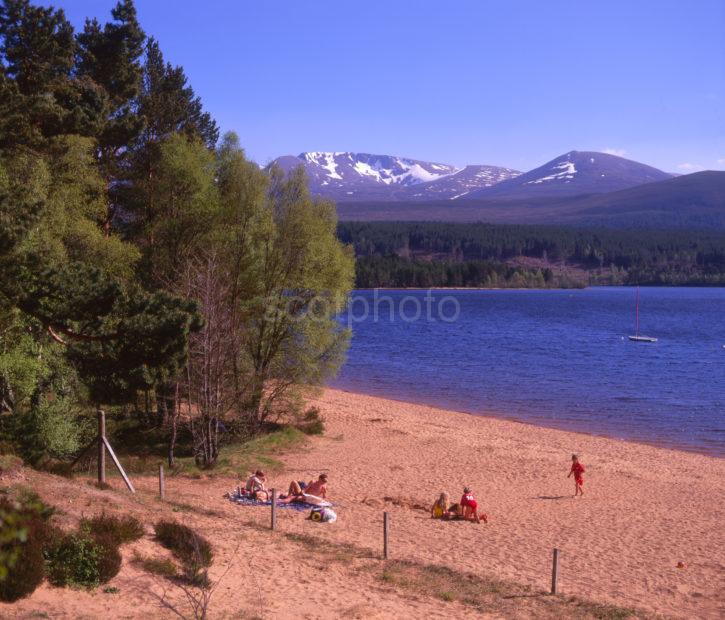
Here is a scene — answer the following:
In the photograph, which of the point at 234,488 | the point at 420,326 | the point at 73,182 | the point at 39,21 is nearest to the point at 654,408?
the point at 234,488

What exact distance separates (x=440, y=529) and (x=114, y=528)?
26.9 feet

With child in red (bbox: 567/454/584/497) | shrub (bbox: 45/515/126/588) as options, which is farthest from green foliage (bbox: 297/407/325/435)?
shrub (bbox: 45/515/126/588)

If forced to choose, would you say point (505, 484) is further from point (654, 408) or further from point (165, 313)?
point (654, 408)

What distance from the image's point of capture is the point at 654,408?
4050 cm

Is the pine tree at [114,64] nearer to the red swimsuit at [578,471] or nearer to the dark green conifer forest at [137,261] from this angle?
the dark green conifer forest at [137,261]

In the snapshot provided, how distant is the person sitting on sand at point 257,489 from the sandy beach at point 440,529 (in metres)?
0.58

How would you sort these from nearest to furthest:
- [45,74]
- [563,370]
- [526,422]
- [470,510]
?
[470,510]
[45,74]
[526,422]
[563,370]

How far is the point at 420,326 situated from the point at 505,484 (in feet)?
253

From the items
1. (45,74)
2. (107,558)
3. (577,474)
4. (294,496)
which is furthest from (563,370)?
(107,558)

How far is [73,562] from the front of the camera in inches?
411

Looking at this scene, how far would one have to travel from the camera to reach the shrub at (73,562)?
33.7 ft

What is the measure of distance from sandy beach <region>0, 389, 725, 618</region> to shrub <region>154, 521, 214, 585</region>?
300 mm

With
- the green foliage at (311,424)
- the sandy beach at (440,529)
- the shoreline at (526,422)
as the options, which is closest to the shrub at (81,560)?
the sandy beach at (440,529)

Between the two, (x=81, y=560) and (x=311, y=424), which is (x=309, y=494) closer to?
(x=81, y=560)
